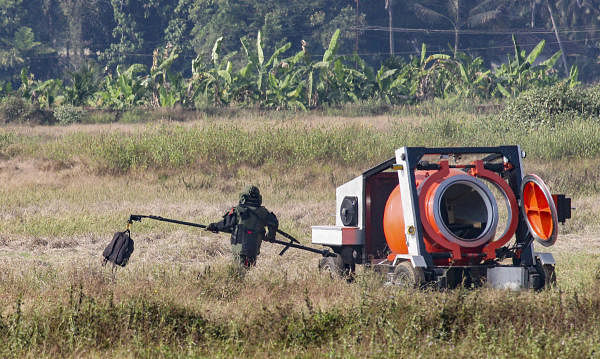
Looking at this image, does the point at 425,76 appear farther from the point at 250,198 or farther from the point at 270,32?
the point at 250,198

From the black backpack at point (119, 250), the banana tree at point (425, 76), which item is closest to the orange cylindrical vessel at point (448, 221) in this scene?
the black backpack at point (119, 250)

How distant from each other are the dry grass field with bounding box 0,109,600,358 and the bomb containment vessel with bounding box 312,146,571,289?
0.39 metres

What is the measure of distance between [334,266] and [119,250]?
8.08 ft

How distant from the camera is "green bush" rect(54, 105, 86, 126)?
26.6 meters

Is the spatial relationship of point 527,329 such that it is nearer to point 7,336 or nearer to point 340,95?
point 7,336

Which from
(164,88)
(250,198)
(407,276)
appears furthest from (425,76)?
(407,276)

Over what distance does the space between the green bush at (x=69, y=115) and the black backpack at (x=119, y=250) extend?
18894 mm

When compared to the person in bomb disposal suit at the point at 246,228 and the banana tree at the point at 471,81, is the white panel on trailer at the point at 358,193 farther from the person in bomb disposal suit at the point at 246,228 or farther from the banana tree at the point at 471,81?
the banana tree at the point at 471,81

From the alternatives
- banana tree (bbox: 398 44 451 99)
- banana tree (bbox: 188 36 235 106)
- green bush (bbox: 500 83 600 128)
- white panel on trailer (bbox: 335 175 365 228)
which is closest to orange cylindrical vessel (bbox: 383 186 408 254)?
white panel on trailer (bbox: 335 175 365 228)

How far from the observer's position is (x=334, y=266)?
367 inches

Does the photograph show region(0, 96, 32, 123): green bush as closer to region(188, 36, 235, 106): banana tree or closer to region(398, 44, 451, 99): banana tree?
region(188, 36, 235, 106): banana tree

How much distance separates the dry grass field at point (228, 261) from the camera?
19.8 feet

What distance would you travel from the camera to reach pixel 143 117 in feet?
86.1

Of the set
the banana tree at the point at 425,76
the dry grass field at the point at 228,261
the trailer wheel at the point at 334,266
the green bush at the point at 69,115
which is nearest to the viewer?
the dry grass field at the point at 228,261
